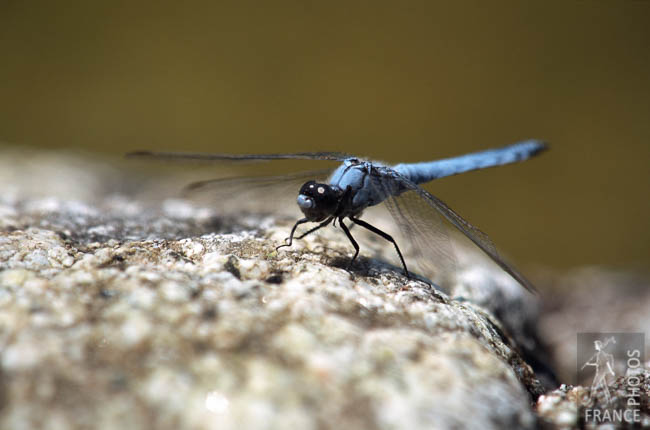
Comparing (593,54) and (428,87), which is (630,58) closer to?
(593,54)

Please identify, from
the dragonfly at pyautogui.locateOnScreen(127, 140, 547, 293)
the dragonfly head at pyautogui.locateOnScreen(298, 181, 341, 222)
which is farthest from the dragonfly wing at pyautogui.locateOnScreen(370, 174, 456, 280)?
the dragonfly head at pyautogui.locateOnScreen(298, 181, 341, 222)

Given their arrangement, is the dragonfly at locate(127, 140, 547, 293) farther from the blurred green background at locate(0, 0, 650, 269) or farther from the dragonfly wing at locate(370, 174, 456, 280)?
the blurred green background at locate(0, 0, 650, 269)

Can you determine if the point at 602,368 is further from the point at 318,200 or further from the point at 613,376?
the point at 318,200

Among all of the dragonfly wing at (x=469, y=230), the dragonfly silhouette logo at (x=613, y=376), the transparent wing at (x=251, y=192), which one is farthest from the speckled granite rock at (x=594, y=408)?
the transparent wing at (x=251, y=192)

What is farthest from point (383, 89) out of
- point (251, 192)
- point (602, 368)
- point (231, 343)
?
point (231, 343)

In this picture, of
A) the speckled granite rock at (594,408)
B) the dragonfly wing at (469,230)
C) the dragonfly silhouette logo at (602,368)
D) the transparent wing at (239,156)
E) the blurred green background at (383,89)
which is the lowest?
the speckled granite rock at (594,408)

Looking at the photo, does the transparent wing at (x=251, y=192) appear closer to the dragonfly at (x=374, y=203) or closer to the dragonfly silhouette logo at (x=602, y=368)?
the dragonfly at (x=374, y=203)
